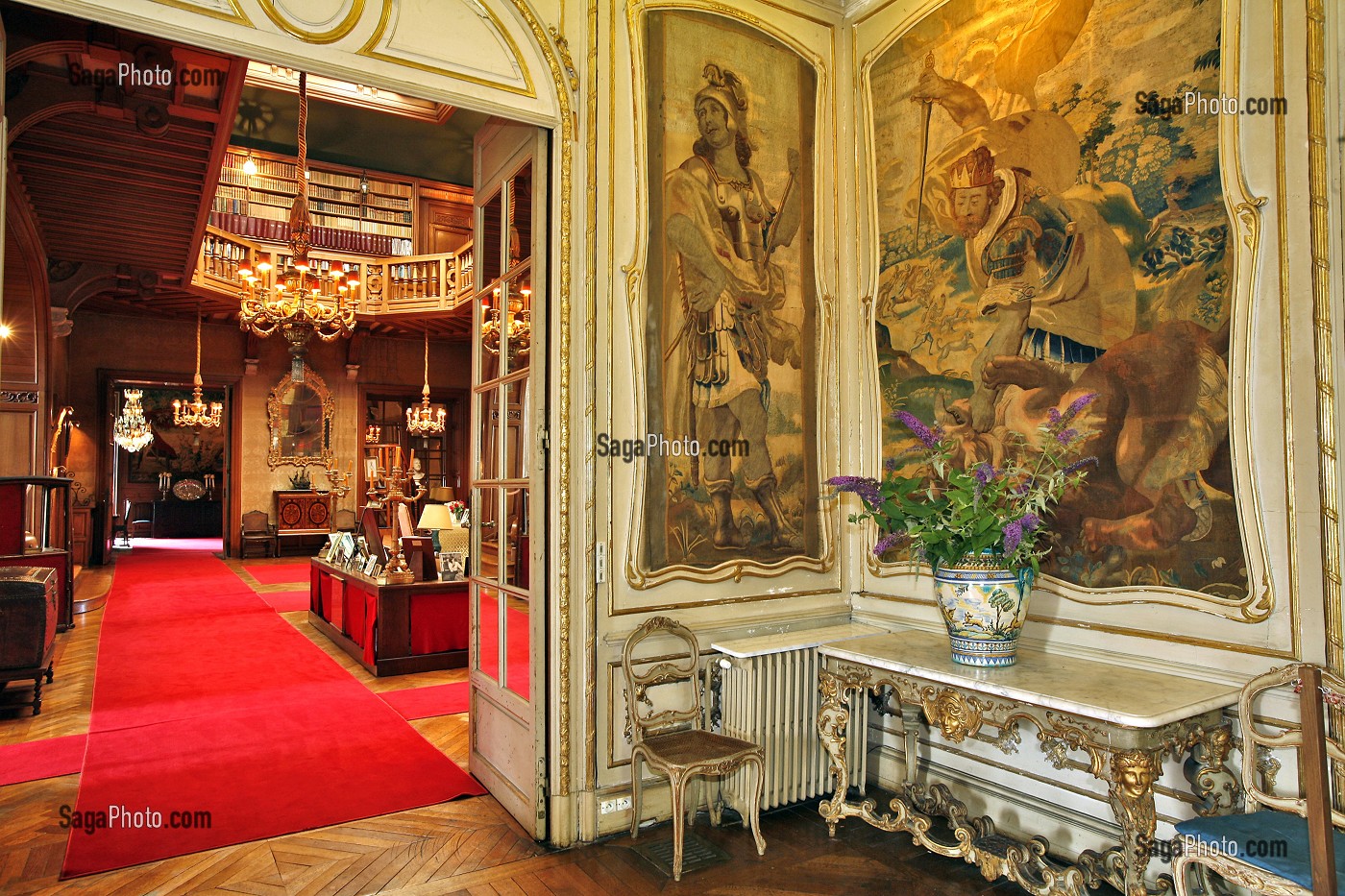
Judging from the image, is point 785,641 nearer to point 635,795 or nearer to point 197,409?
point 635,795

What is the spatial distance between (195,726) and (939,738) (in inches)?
178

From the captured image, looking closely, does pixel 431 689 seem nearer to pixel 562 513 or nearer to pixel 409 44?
pixel 562 513

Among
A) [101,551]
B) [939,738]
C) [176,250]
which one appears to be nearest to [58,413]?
[101,551]

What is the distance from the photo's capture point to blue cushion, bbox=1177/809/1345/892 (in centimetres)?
208

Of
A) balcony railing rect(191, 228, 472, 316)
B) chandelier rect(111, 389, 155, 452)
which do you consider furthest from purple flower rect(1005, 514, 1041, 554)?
chandelier rect(111, 389, 155, 452)

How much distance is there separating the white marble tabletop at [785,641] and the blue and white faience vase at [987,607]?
65 cm

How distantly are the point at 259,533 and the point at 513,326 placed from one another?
44.1 ft

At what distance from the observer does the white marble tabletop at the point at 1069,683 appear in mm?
2510

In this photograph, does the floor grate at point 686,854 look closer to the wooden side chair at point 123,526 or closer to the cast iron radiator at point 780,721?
the cast iron radiator at point 780,721

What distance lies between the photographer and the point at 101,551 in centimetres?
1426

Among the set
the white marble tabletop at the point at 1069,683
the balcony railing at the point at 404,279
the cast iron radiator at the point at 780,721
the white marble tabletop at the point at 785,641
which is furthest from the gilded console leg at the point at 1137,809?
the balcony railing at the point at 404,279

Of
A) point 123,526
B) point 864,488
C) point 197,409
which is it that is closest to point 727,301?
point 864,488

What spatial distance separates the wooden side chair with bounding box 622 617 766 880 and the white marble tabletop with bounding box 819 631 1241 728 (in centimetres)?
60

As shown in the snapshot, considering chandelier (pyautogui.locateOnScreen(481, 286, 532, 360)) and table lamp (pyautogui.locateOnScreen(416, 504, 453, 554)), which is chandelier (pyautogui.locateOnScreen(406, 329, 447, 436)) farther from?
chandelier (pyautogui.locateOnScreen(481, 286, 532, 360))
